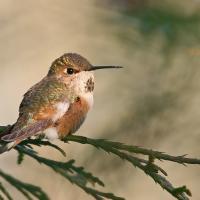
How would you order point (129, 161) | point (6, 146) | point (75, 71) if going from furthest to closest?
point (75, 71), point (6, 146), point (129, 161)

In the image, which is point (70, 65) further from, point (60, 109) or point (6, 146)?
point (6, 146)

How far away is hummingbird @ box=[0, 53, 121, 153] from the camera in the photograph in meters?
2.42

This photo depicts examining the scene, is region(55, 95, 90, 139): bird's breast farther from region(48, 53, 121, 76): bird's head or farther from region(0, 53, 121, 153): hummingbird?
region(48, 53, 121, 76): bird's head

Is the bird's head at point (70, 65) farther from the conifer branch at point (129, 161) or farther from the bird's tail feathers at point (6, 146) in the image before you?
the conifer branch at point (129, 161)

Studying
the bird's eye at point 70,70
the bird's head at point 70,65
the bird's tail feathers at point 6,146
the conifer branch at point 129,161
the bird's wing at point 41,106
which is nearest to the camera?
the conifer branch at point 129,161

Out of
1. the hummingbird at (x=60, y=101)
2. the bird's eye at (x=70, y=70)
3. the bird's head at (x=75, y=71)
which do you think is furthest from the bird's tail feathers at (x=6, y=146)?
the bird's eye at (x=70, y=70)

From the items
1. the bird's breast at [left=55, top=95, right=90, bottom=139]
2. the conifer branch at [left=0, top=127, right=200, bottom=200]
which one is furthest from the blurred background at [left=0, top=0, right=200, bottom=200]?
the conifer branch at [left=0, top=127, right=200, bottom=200]

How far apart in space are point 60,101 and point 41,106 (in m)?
0.10

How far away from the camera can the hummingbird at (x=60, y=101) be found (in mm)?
2416

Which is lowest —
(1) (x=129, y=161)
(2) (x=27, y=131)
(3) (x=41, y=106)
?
(1) (x=129, y=161)

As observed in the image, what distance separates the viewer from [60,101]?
102 inches

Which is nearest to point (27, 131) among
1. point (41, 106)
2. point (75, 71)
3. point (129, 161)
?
point (41, 106)

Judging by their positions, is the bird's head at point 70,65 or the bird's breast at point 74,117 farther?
the bird's head at point 70,65

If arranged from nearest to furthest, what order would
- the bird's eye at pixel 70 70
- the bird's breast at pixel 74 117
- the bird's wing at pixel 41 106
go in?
1. the bird's wing at pixel 41 106
2. the bird's breast at pixel 74 117
3. the bird's eye at pixel 70 70
